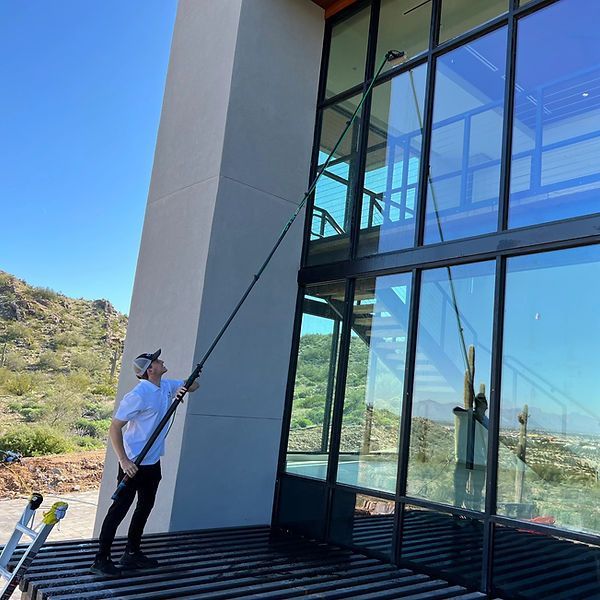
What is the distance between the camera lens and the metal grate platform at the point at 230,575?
3201 millimetres

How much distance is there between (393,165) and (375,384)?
1894 millimetres

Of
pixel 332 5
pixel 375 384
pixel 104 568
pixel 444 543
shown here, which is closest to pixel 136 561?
pixel 104 568

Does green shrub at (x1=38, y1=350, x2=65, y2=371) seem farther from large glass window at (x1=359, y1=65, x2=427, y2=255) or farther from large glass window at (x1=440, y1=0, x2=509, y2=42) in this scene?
large glass window at (x1=440, y1=0, x2=509, y2=42)

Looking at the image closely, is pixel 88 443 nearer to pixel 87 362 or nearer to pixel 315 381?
pixel 87 362

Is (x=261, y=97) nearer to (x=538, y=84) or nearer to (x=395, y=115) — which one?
(x=395, y=115)

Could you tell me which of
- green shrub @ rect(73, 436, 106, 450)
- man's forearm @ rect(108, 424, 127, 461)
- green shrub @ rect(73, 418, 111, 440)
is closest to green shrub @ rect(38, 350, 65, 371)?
green shrub @ rect(73, 418, 111, 440)

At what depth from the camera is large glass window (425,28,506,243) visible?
4242 millimetres

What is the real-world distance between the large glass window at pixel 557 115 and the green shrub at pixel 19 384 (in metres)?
25.8

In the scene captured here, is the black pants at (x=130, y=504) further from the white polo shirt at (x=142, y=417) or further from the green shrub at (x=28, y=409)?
the green shrub at (x=28, y=409)

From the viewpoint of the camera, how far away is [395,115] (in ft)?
16.8

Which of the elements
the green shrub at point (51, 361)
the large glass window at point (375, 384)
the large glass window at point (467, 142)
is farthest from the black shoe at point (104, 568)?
the green shrub at point (51, 361)

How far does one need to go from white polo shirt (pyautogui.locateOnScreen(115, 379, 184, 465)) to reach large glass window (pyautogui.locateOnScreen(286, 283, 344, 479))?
1.77 metres

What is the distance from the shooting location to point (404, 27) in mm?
5277

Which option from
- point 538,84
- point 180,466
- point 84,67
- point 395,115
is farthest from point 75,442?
point 84,67
